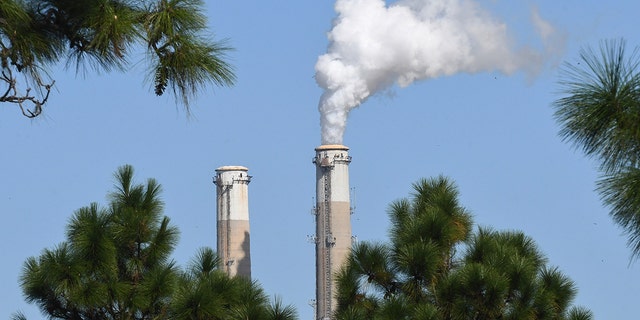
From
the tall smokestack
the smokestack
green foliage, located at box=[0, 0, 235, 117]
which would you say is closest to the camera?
green foliage, located at box=[0, 0, 235, 117]

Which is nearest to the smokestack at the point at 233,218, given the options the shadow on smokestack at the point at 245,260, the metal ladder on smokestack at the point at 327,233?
the shadow on smokestack at the point at 245,260

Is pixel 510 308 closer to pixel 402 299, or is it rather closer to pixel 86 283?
pixel 402 299

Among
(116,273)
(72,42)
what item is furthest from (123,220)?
(72,42)

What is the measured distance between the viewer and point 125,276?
519 inches

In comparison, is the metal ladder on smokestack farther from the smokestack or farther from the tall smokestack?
the smokestack

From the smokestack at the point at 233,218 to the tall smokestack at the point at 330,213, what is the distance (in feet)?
17.6

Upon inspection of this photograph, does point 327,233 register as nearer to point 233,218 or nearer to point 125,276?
point 233,218

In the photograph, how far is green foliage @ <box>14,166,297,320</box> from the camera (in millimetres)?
12438

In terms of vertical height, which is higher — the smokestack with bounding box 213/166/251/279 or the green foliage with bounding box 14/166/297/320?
the smokestack with bounding box 213/166/251/279

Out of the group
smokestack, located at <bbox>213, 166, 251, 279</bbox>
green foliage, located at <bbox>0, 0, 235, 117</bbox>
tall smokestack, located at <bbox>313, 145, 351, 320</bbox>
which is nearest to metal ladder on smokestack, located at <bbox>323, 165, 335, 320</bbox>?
tall smokestack, located at <bbox>313, 145, 351, 320</bbox>

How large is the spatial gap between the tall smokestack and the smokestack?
17.6ft

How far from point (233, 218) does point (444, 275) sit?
5501cm

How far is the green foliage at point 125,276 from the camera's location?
1244 cm

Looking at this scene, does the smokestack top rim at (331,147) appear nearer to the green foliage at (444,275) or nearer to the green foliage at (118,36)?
the green foliage at (444,275)
